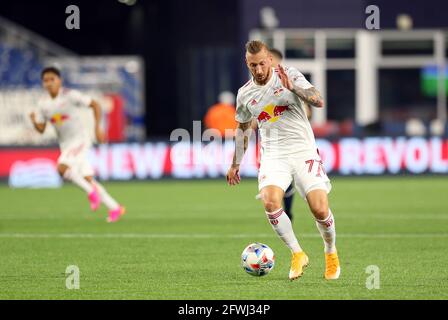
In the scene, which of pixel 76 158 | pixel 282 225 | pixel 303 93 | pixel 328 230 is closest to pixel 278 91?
pixel 303 93

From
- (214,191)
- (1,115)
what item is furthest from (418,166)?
(1,115)

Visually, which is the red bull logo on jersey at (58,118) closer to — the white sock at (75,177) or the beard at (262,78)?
the white sock at (75,177)

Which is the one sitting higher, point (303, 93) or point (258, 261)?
point (303, 93)

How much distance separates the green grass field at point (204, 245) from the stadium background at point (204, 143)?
4 cm

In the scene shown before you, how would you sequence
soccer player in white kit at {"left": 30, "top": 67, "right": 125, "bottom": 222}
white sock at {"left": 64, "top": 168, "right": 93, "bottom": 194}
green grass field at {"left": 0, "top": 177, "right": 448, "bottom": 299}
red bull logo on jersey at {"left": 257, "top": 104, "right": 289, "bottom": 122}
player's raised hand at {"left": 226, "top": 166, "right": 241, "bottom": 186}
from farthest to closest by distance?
white sock at {"left": 64, "top": 168, "right": 93, "bottom": 194}, soccer player in white kit at {"left": 30, "top": 67, "right": 125, "bottom": 222}, player's raised hand at {"left": 226, "top": 166, "right": 241, "bottom": 186}, red bull logo on jersey at {"left": 257, "top": 104, "right": 289, "bottom": 122}, green grass field at {"left": 0, "top": 177, "right": 448, "bottom": 299}

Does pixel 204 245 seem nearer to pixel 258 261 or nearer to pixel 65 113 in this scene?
pixel 258 261

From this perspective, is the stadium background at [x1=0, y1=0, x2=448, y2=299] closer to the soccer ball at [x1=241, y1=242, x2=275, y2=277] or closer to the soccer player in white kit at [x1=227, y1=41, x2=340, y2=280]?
the soccer ball at [x1=241, y1=242, x2=275, y2=277]

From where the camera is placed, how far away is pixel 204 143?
25109 millimetres

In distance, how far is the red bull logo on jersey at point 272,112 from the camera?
1065cm

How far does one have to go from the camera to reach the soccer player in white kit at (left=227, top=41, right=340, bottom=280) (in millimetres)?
10539

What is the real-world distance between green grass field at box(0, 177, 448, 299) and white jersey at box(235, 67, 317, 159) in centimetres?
124

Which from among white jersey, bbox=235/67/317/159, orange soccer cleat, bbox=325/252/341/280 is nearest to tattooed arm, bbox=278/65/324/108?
white jersey, bbox=235/67/317/159

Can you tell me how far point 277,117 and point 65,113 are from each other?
275 inches

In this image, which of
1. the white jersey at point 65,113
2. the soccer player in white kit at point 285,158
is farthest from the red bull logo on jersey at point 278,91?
the white jersey at point 65,113
